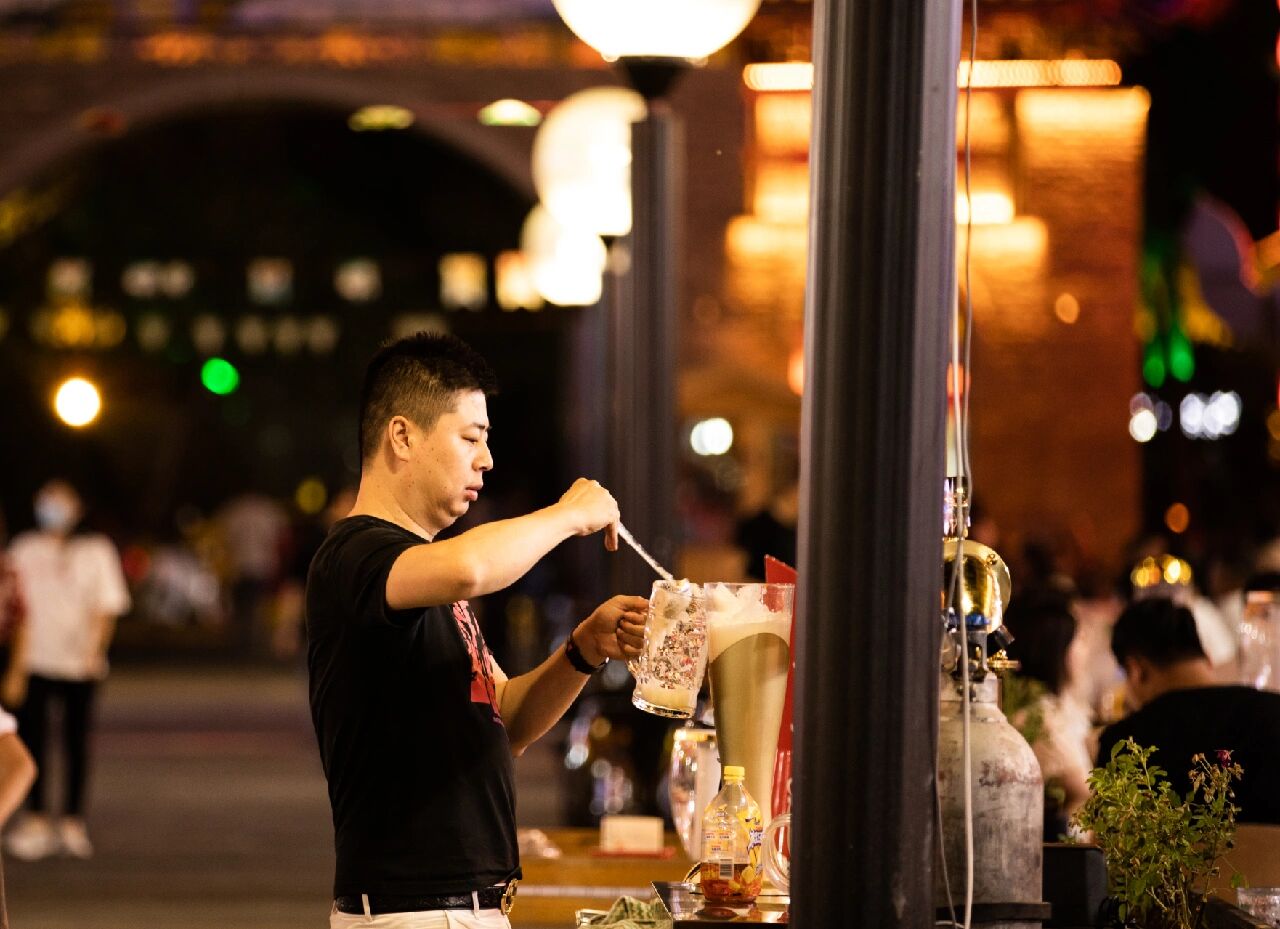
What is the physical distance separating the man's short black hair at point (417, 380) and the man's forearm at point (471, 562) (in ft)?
1.19

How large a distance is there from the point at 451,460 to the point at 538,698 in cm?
57

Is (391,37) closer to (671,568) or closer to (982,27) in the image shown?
(982,27)

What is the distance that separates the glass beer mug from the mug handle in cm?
24

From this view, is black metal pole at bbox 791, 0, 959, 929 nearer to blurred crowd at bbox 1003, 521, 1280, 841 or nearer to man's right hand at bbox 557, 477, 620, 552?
man's right hand at bbox 557, 477, 620, 552

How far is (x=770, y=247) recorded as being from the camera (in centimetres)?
2198

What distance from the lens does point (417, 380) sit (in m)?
3.61

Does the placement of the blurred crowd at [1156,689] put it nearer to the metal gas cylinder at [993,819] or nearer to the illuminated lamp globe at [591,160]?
the metal gas cylinder at [993,819]

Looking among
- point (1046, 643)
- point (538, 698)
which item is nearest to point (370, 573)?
point (538, 698)

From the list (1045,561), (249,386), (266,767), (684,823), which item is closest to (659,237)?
(684,823)

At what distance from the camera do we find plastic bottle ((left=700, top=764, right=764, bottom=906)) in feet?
11.5

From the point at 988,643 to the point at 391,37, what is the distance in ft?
63.4

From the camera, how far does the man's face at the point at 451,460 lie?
11.8 feet

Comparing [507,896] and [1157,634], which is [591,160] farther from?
[507,896]

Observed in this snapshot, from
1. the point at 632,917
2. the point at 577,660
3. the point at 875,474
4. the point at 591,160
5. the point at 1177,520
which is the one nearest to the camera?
the point at 875,474
